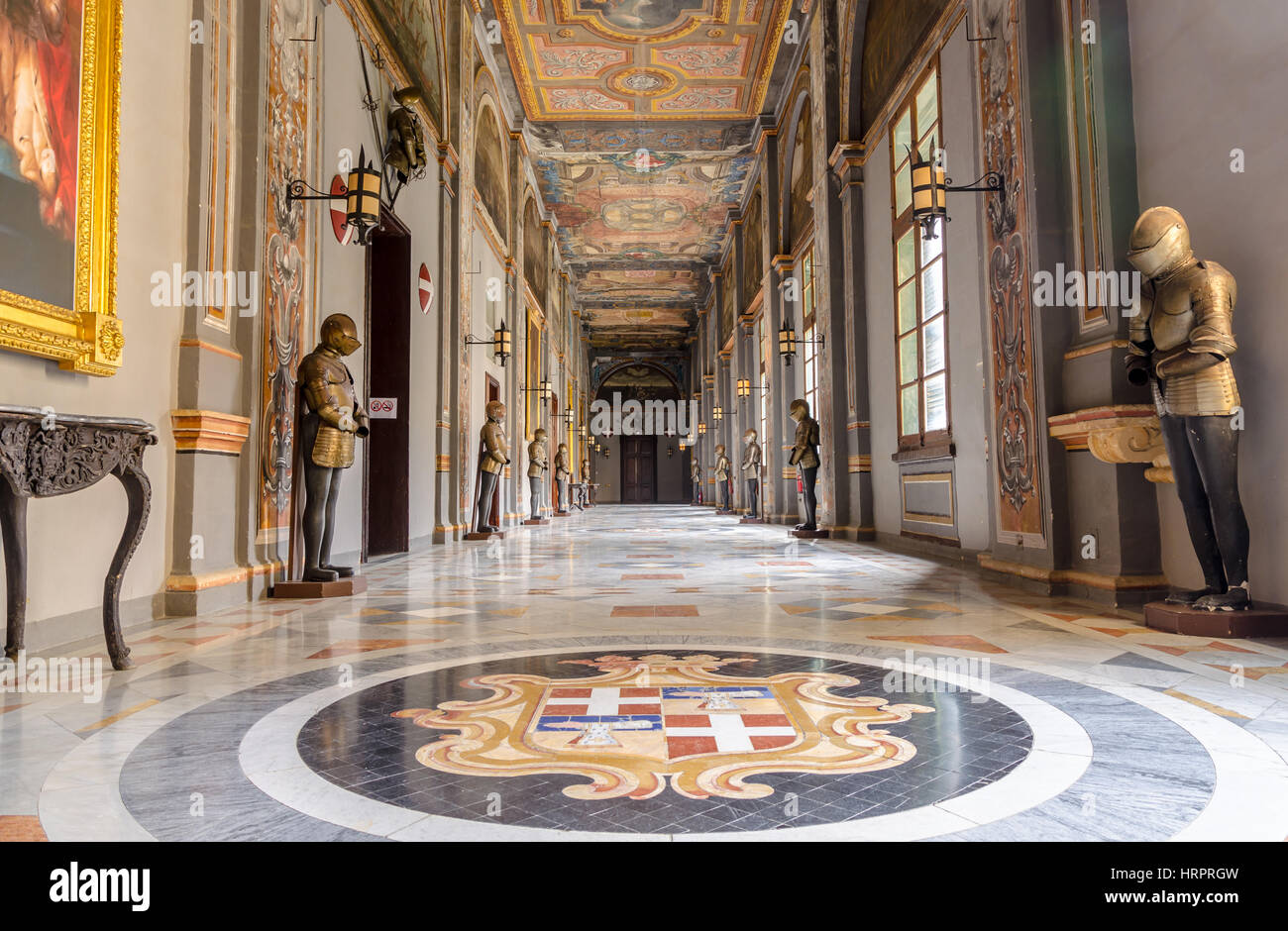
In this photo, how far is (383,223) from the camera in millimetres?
7684

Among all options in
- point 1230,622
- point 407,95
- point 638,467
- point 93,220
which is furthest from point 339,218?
point 638,467

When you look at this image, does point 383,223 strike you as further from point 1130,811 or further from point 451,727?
point 1130,811

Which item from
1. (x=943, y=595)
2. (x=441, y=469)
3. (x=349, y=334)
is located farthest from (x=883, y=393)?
(x=349, y=334)

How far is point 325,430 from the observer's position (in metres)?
4.98

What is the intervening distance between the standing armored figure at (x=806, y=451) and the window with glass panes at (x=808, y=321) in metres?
2.78

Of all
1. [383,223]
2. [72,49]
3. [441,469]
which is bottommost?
[441,469]

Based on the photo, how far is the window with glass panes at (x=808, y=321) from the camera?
43.6ft

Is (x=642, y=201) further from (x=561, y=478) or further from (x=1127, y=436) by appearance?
(x=1127, y=436)

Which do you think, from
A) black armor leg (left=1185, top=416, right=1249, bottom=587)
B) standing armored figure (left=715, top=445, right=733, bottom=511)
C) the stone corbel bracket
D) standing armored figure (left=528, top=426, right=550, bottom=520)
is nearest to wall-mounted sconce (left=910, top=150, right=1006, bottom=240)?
the stone corbel bracket

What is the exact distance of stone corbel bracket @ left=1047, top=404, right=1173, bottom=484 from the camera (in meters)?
3.96

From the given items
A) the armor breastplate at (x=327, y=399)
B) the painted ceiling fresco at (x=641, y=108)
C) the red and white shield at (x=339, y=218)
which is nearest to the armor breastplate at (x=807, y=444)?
the red and white shield at (x=339, y=218)

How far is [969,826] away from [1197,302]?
3.02m

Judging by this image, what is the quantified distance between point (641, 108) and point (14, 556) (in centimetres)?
1462

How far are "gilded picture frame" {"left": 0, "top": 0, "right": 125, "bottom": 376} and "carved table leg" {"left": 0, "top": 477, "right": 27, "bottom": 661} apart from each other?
0.83 meters
